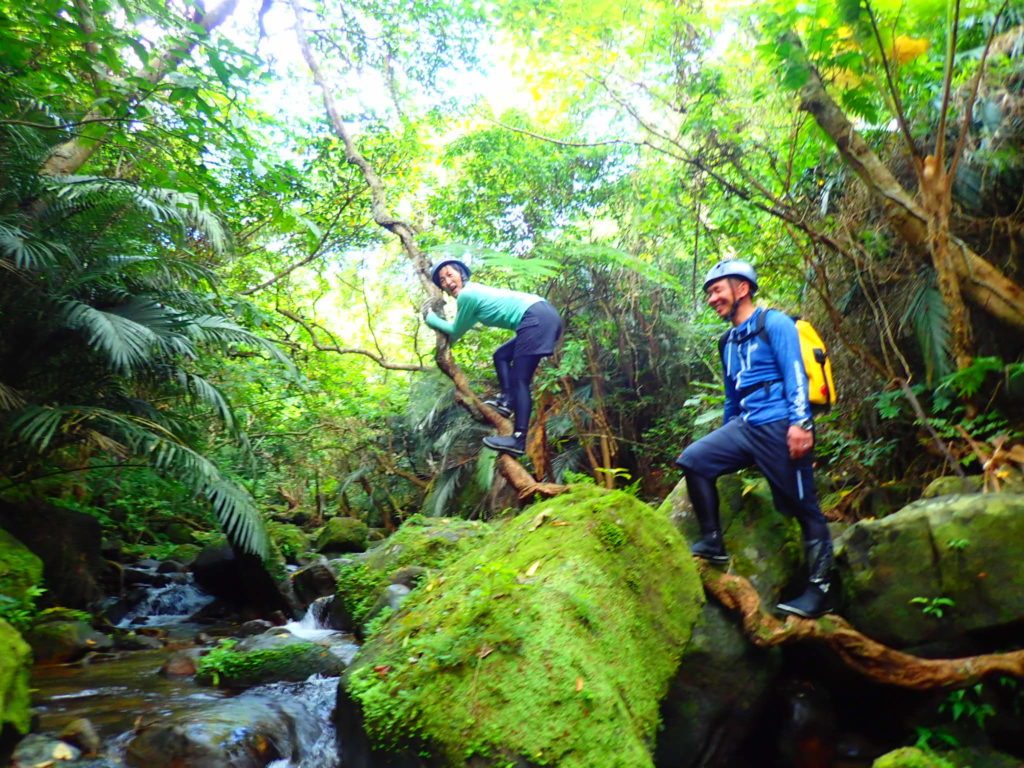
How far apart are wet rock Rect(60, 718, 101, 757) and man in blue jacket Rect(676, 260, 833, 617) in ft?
13.1

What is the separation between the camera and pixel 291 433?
41.4 feet

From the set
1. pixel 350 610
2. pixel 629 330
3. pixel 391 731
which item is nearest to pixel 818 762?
pixel 391 731

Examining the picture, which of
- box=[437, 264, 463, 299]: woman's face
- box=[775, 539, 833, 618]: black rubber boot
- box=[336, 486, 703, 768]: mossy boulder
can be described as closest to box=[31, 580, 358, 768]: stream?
box=[336, 486, 703, 768]: mossy boulder

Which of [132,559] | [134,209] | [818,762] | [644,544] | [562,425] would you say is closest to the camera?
[644,544]

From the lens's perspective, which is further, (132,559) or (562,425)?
(132,559)

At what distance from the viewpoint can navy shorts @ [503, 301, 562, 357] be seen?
5215mm

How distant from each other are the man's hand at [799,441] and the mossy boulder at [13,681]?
432cm

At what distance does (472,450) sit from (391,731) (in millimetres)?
9157

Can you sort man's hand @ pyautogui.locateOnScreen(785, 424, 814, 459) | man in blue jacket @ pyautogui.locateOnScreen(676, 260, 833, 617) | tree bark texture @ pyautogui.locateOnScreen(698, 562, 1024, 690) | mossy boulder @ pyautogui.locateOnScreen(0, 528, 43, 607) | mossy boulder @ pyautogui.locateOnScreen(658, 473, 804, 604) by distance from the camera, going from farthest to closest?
mossy boulder @ pyautogui.locateOnScreen(0, 528, 43, 607) < mossy boulder @ pyautogui.locateOnScreen(658, 473, 804, 604) < man in blue jacket @ pyautogui.locateOnScreen(676, 260, 833, 617) < man's hand @ pyautogui.locateOnScreen(785, 424, 814, 459) < tree bark texture @ pyautogui.locateOnScreen(698, 562, 1024, 690)

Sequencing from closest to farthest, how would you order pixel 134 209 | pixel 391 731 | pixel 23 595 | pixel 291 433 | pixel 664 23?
pixel 391 731 → pixel 23 595 → pixel 664 23 → pixel 134 209 → pixel 291 433

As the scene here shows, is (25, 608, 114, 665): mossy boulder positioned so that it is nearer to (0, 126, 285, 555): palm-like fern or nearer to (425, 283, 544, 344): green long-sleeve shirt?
(0, 126, 285, 555): palm-like fern

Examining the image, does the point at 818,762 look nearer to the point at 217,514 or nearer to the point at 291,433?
the point at 217,514

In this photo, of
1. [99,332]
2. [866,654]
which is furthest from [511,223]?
[866,654]

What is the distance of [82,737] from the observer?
14.0 feet
